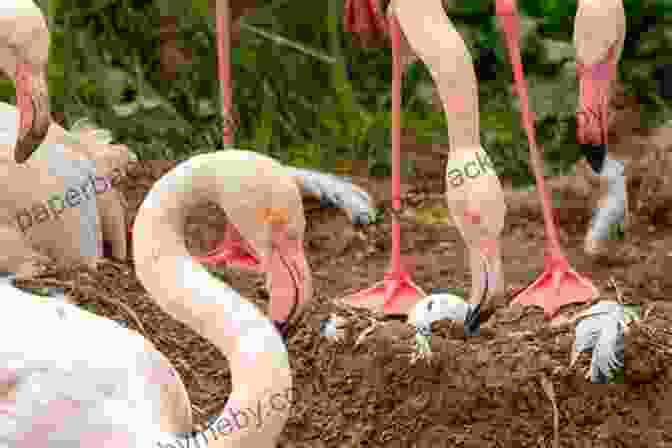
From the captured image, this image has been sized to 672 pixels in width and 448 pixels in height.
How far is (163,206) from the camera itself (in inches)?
120

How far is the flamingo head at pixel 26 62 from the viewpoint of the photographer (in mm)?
3422

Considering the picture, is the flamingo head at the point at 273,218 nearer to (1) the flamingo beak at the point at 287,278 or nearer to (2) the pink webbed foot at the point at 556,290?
(1) the flamingo beak at the point at 287,278

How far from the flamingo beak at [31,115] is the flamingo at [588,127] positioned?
1435 millimetres

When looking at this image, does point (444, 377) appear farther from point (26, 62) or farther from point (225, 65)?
point (225, 65)

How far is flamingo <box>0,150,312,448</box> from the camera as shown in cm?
291

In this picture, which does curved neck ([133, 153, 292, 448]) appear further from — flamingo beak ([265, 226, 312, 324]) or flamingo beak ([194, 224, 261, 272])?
flamingo beak ([194, 224, 261, 272])

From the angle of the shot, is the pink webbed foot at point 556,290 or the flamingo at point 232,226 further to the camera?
the flamingo at point 232,226

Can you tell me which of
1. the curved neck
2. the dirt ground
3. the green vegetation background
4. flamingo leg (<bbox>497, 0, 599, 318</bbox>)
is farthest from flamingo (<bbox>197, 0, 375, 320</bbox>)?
the curved neck

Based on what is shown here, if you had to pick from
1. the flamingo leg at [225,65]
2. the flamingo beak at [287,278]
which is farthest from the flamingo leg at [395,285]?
the flamingo beak at [287,278]

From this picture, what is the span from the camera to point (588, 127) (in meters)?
4.04

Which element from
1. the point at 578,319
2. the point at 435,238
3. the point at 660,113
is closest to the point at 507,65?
the point at 660,113

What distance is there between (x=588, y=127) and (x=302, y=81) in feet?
8.65

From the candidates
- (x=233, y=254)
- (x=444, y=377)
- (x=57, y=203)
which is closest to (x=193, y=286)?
(x=57, y=203)

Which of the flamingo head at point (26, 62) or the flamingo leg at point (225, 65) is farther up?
the flamingo head at point (26, 62)
